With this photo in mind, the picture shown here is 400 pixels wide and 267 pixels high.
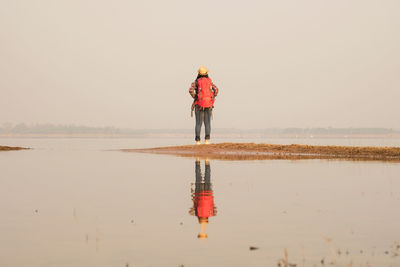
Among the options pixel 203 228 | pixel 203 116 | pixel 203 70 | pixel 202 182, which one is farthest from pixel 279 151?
pixel 203 228

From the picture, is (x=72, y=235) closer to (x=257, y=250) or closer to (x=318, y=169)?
(x=257, y=250)

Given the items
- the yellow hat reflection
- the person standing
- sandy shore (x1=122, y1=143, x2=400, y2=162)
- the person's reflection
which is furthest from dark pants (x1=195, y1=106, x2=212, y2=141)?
the yellow hat reflection

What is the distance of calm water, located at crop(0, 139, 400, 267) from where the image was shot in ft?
25.2

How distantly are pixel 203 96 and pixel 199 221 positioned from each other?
87.1ft

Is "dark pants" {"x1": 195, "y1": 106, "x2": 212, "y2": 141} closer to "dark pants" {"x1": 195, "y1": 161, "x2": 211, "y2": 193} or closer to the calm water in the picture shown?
"dark pants" {"x1": 195, "y1": 161, "x2": 211, "y2": 193}

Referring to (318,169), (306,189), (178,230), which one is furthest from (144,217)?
(318,169)

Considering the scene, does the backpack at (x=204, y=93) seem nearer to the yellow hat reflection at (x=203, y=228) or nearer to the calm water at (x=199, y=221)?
the calm water at (x=199, y=221)

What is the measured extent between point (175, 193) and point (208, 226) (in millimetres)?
5023

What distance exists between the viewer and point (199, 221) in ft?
33.8

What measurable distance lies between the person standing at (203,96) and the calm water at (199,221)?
58.8ft

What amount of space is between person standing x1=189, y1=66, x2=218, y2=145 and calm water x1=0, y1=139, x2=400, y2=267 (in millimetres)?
17920

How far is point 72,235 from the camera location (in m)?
9.12

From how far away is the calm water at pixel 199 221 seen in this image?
25.2ft

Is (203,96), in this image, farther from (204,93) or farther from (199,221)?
(199,221)
